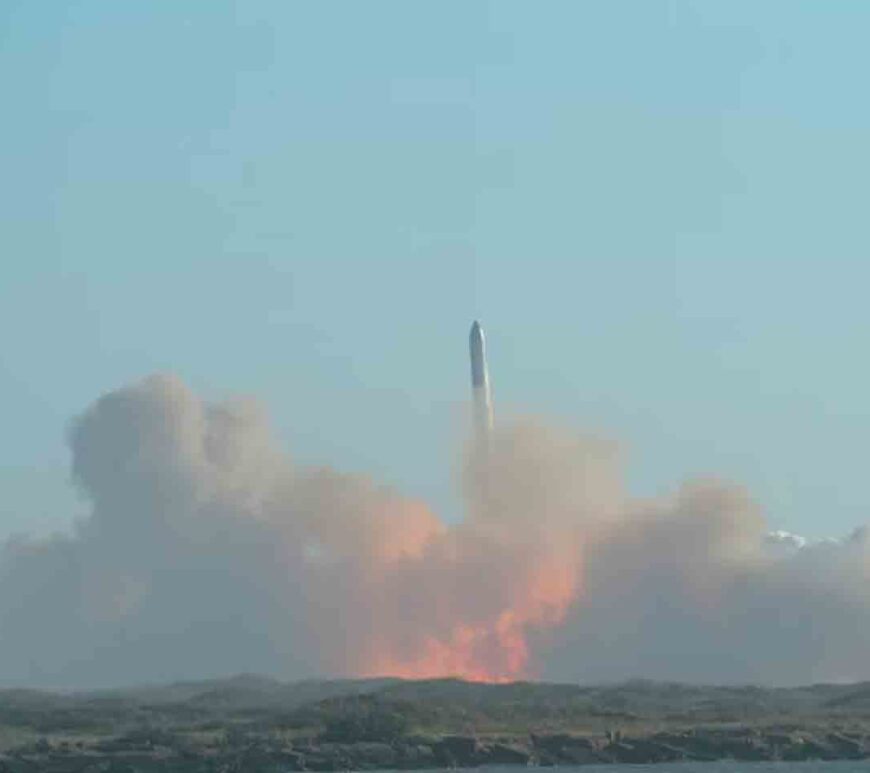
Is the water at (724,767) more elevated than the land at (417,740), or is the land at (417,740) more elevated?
the land at (417,740)

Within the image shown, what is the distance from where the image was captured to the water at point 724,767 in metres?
166

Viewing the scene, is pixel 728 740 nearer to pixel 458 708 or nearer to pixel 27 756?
pixel 458 708

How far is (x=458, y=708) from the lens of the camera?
195875 millimetres

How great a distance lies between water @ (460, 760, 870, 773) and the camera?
165988mm

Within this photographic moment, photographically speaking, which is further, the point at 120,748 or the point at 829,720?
the point at 829,720

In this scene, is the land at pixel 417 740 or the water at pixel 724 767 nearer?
the water at pixel 724 767

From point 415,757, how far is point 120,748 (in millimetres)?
18396

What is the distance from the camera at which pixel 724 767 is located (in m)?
170

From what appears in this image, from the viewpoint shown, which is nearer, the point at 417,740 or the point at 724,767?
the point at 724,767

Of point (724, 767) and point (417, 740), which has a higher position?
point (417, 740)

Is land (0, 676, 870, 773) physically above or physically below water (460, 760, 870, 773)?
above

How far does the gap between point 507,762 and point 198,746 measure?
19320 mm

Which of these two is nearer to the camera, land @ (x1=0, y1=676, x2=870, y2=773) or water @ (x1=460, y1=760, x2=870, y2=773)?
water @ (x1=460, y1=760, x2=870, y2=773)

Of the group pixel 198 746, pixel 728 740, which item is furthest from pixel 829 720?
pixel 198 746
